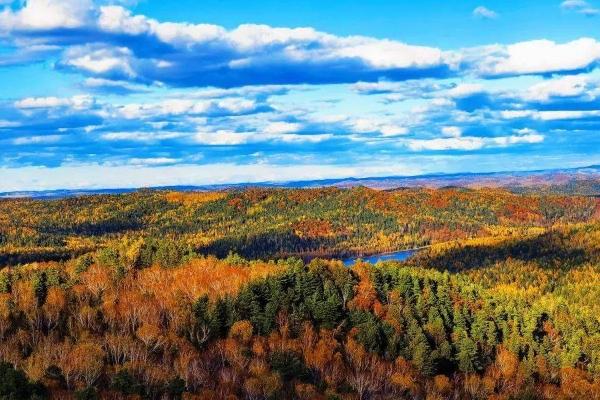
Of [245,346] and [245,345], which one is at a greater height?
[245,346]

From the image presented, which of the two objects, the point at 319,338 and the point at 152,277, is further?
the point at 152,277

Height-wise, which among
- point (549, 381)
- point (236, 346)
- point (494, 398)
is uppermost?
point (236, 346)

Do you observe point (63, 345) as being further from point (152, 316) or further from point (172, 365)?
point (152, 316)

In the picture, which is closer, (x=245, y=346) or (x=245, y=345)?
(x=245, y=346)

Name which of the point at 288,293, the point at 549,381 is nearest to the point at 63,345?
the point at 288,293

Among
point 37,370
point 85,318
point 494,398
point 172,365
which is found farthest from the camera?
point 85,318

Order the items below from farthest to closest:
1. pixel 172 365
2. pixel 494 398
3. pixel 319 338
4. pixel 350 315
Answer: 1. pixel 350 315
2. pixel 319 338
3. pixel 494 398
4. pixel 172 365

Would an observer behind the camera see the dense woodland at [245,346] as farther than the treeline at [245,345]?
No

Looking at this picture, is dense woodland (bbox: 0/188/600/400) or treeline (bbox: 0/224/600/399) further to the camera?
treeline (bbox: 0/224/600/399)
